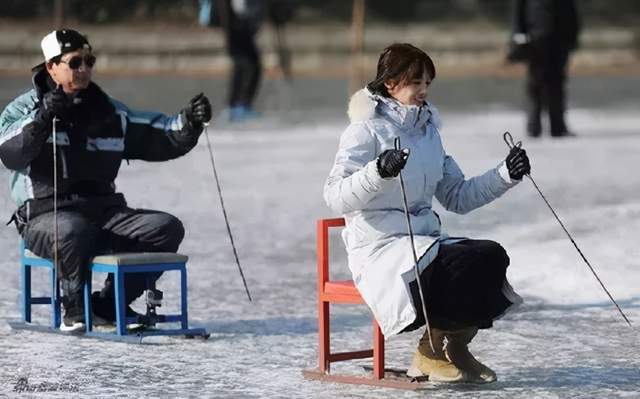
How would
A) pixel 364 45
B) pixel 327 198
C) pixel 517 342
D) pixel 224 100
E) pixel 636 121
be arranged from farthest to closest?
1. pixel 364 45
2. pixel 224 100
3. pixel 636 121
4. pixel 517 342
5. pixel 327 198

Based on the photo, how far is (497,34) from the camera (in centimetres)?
2573

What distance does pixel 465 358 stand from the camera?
6.07 meters

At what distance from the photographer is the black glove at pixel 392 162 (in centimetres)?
569

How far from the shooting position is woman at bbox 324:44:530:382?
231 inches

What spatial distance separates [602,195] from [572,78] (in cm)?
1146

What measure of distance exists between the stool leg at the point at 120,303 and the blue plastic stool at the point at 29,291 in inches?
12.4

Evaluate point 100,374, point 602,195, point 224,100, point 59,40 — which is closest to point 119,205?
point 59,40

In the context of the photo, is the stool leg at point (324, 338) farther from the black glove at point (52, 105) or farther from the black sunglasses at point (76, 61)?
the black sunglasses at point (76, 61)

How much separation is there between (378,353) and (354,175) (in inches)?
23.1

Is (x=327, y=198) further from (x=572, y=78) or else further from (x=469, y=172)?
(x=572, y=78)

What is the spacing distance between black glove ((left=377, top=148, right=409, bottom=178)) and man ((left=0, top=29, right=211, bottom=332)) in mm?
1529

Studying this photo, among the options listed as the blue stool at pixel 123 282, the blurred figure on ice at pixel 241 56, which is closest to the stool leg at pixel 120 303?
the blue stool at pixel 123 282

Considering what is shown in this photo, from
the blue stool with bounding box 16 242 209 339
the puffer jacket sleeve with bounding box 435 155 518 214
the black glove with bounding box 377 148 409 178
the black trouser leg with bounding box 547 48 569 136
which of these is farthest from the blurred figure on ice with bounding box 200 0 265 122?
the black glove with bounding box 377 148 409 178

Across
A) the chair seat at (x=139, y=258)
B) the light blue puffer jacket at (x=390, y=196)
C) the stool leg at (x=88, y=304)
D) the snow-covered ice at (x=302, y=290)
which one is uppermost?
the light blue puffer jacket at (x=390, y=196)
